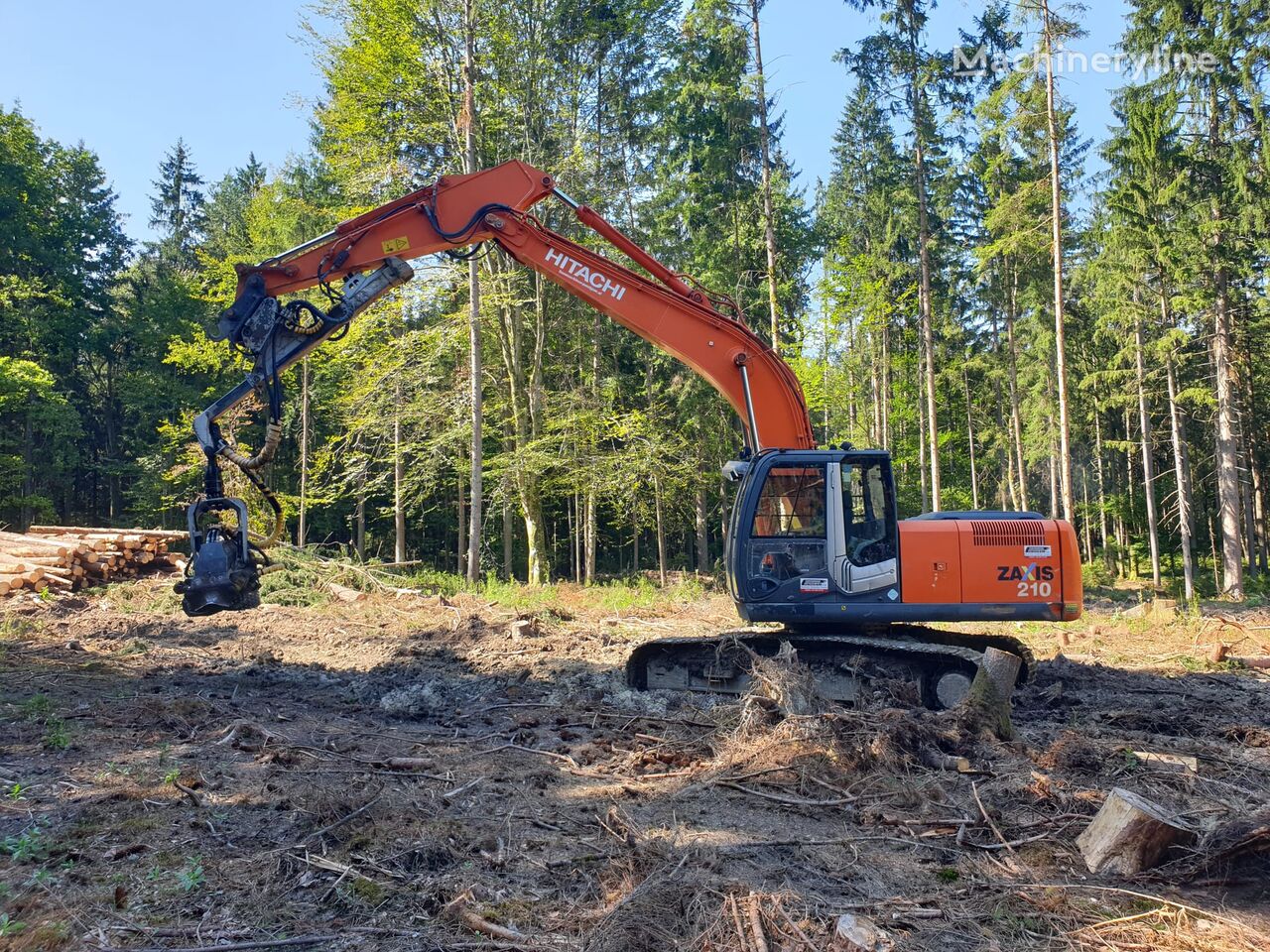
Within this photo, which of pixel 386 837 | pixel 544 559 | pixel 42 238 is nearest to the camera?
pixel 386 837

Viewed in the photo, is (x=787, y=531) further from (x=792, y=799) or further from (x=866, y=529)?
(x=792, y=799)

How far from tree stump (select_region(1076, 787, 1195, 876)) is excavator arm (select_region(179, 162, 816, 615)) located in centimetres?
498

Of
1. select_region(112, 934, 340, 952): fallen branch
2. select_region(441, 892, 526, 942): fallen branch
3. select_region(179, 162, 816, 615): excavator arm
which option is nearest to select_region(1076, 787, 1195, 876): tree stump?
select_region(441, 892, 526, 942): fallen branch

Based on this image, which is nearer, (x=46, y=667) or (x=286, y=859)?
(x=286, y=859)

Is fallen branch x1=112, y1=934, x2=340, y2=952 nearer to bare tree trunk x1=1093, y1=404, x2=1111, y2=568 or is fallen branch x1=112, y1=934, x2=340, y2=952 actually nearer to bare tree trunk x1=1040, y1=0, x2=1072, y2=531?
bare tree trunk x1=1040, y1=0, x2=1072, y2=531

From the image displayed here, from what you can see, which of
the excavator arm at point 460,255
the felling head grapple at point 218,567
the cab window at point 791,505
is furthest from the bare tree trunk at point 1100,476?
the felling head grapple at point 218,567

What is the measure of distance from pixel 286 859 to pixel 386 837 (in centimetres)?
49

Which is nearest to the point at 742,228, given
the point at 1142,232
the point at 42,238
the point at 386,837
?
the point at 1142,232

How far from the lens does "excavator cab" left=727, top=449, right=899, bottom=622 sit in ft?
26.1

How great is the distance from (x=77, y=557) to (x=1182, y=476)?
2566 cm

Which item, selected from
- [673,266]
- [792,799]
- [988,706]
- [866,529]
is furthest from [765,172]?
[792,799]

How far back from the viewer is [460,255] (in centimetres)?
869

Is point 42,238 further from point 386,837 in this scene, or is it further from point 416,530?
point 386,837

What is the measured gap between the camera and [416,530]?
3547 centimetres
